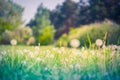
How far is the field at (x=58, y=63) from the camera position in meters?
2.69

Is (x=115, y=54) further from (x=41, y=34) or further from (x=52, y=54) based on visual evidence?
(x=41, y=34)

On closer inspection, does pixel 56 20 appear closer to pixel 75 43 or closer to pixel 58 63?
pixel 75 43

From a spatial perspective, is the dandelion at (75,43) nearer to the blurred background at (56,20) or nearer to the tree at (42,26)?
the blurred background at (56,20)

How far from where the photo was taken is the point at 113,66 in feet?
8.88

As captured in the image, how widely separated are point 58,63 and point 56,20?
19.6 inches

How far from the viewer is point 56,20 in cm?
298

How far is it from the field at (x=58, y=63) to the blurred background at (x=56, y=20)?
0.11m

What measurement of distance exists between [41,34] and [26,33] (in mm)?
162

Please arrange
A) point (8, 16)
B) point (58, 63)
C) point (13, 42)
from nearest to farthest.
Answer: point (58, 63)
point (13, 42)
point (8, 16)

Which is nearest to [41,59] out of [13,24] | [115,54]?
[13,24]

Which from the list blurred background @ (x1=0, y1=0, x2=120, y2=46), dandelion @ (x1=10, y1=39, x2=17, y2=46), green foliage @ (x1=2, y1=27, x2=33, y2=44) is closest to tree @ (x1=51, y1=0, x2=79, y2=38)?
blurred background @ (x1=0, y1=0, x2=120, y2=46)

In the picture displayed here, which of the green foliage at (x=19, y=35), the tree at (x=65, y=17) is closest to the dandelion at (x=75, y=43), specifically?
the tree at (x=65, y=17)

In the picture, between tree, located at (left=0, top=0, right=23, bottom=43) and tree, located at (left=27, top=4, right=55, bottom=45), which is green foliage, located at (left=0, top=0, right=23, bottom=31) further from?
tree, located at (left=27, top=4, right=55, bottom=45)

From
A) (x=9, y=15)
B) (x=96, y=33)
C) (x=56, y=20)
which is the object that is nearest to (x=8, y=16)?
(x=9, y=15)
